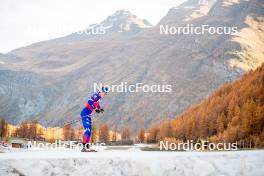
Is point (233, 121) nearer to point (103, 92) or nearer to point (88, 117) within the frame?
point (103, 92)

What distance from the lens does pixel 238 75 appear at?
159625mm

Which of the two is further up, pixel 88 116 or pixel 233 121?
pixel 233 121

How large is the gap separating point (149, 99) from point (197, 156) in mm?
155908

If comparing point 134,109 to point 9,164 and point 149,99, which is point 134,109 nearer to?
point 149,99

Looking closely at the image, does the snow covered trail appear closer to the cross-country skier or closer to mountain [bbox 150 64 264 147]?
the cross-country skier

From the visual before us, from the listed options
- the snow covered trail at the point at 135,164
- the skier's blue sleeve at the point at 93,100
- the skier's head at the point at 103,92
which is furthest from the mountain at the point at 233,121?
the skier's blue sleeve at the point at 93,100

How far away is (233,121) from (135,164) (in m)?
25.7

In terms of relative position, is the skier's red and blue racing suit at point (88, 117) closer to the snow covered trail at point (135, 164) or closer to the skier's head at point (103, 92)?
the skier's head at point (103, 92)

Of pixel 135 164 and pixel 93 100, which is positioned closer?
pixel 135 164

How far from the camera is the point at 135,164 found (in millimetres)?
11625

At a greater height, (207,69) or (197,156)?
(207,69)

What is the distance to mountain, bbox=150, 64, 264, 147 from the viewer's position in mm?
29922

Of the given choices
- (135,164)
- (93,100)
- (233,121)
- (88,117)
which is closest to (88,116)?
(88,117)

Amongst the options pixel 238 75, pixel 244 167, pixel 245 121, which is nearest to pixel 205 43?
pixel 238 75
